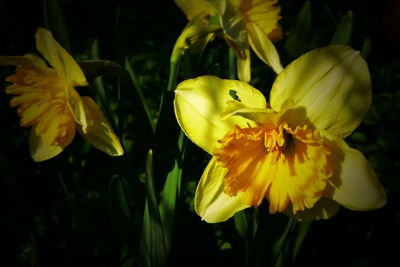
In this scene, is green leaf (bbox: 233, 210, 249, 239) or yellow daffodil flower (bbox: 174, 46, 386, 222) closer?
yellow daffodil flower (bbox: 174, 46, 386, 222)

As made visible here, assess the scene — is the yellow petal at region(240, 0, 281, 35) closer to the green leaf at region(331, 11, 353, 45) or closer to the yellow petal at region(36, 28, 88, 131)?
the green leaf at region(331, 11, 353, 45)

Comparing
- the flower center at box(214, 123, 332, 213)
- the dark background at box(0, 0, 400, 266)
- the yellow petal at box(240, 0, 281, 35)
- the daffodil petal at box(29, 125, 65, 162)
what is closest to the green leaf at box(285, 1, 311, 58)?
the dark background at box(0, 0, 400, 266)

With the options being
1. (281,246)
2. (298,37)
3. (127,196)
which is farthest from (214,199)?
(298,37)

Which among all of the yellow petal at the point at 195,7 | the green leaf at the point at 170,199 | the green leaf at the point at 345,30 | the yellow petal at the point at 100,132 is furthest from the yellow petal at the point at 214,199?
the green leaf at the point at 345,30

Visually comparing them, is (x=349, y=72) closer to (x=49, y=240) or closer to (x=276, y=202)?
(x=276, y=202)

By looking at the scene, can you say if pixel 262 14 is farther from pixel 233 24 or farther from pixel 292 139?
pixel 292 139

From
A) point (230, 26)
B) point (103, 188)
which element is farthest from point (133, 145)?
point (230, 26)
